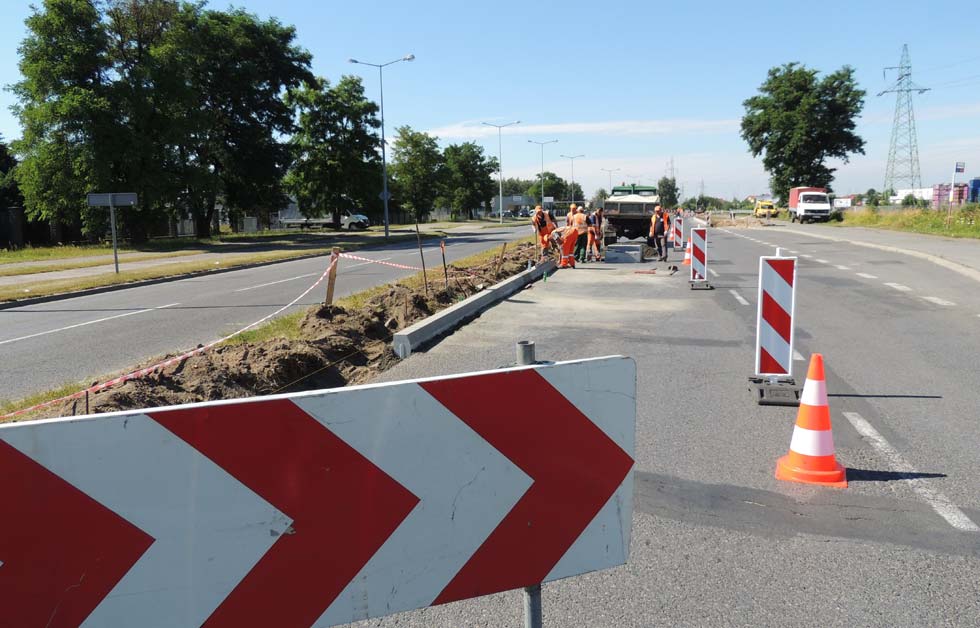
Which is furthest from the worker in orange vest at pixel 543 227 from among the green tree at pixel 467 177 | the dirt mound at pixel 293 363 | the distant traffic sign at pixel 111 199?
the green tree at pixel 467 177

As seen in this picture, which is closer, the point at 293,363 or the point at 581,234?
the point at 293,363

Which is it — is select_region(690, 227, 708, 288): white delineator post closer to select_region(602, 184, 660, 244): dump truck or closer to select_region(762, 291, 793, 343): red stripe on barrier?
select_region(762, 291, 793, 343): red stripe on barrier

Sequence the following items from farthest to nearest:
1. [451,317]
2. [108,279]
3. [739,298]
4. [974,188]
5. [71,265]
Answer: [974,188]
[71,265]
[108,279]
[739,298]
[451,317]

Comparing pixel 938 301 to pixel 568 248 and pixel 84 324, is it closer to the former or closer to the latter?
pixel 568 248

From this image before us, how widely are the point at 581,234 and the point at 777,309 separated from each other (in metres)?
16.1

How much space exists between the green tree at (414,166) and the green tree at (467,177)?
16.8 m

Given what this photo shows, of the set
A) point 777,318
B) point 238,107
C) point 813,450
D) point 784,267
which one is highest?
point 238,107

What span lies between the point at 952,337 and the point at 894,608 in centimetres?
805

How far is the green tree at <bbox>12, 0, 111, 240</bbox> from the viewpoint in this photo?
33875mm

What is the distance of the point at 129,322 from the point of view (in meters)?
12.2

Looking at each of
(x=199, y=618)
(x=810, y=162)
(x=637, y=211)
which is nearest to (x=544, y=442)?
(x=199, y=618)

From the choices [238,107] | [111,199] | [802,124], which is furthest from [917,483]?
[802,124]

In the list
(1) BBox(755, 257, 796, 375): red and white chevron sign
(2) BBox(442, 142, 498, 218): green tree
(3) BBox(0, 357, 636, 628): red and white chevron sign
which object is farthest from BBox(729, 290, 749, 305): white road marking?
(2) BBox(442, 142, 498, 218): green tree

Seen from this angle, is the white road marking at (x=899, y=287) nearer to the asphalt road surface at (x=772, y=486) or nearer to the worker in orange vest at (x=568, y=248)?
the asphalt road surface at (x=772, y=486)
